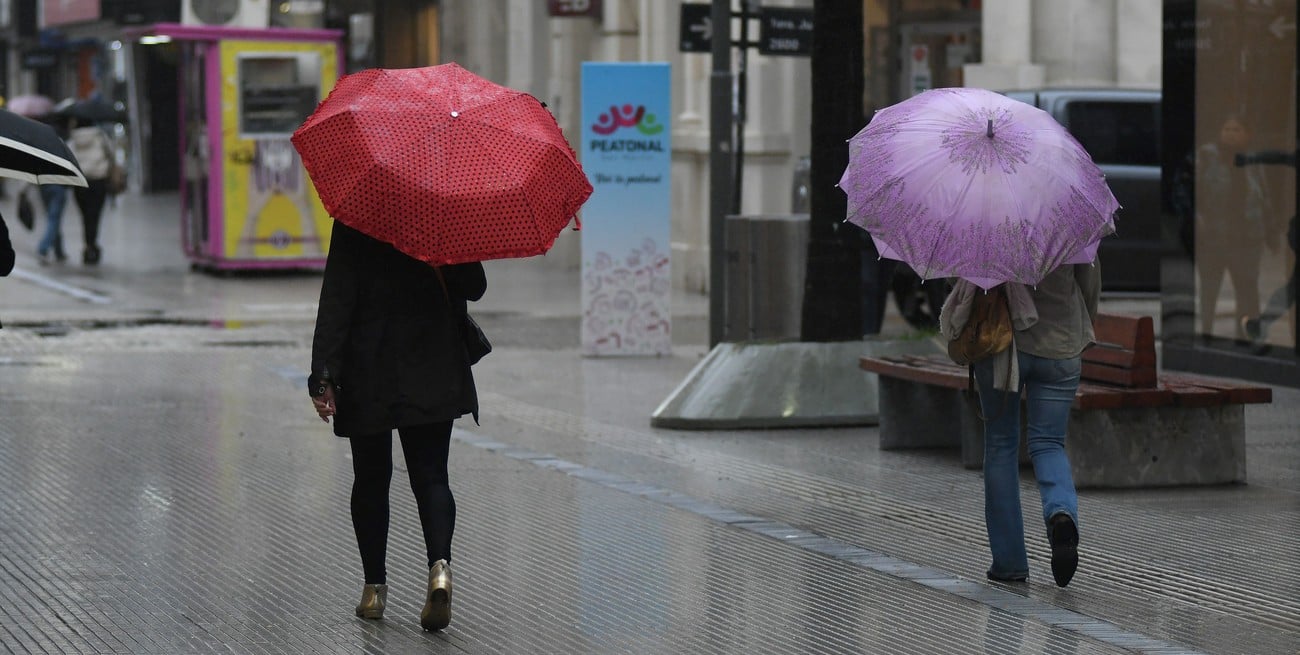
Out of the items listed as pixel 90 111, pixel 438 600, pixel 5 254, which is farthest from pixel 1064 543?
pixel 90 111

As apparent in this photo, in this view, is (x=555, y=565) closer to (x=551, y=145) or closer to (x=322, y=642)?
(x=322, y=642)

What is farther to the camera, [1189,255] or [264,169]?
[264,169]

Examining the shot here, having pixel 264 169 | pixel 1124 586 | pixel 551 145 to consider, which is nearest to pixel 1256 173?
pixel 1124 586

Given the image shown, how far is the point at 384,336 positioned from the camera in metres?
6.32

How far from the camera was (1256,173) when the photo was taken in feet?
42.9

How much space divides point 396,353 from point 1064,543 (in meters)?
2.27

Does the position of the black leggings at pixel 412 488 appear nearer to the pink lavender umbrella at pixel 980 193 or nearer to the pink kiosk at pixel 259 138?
the pink lavender umbrella at pixel 980 193

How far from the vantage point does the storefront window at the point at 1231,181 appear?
1280 centimetres

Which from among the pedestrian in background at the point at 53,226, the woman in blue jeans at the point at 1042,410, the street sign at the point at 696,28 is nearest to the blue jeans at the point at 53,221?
the pedestrian in background at the point at 53,226

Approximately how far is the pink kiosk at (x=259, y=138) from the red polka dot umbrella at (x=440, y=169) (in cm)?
1619

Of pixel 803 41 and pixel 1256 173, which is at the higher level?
pixel 803 41

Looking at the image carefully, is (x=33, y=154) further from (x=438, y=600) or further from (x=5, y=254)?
(x=438, y=600)

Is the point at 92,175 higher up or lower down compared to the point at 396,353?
higher up

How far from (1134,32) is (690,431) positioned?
8717mm
